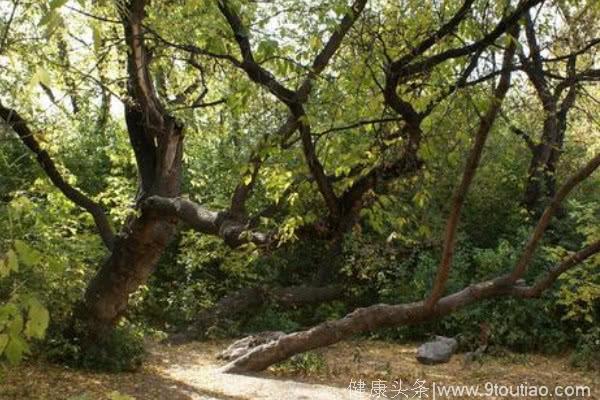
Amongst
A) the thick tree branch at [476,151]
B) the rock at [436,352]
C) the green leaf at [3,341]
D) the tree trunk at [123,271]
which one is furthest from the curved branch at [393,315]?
the green leaf at [3,341]

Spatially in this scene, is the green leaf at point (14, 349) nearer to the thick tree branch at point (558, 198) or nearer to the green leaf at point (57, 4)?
the green leaf at point (57, 4)

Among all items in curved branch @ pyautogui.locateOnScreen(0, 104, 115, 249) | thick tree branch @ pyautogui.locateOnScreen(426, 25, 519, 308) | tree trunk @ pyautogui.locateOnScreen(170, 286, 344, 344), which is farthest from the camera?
tree trunk @ pyautogui.locateOnScreen(170, 286, 344, 344)

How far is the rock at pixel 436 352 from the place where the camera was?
10055 mm

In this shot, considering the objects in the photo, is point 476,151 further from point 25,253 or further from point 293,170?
point 25,253

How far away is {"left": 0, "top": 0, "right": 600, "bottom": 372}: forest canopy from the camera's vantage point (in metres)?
4.29

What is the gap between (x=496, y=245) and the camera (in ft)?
46.0

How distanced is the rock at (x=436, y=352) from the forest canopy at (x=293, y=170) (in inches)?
33.6

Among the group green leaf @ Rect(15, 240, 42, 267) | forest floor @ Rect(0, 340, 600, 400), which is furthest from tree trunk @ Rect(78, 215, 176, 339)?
green leaf @ Rect(15, 240, 42, 267)

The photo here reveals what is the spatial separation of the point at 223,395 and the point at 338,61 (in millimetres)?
3905

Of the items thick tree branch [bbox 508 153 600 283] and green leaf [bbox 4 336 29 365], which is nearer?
green leaf [bbox 4 336 29 365]

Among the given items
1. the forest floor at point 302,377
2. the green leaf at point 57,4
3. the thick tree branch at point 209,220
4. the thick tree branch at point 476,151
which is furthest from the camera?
the forest floor at point 302,377

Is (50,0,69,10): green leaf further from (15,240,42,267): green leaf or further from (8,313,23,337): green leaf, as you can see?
(8,313,23,337): green leaf

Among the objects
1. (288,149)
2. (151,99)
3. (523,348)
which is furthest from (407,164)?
(523,348)

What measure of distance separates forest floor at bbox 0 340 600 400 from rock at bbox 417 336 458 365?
16 centimetres
